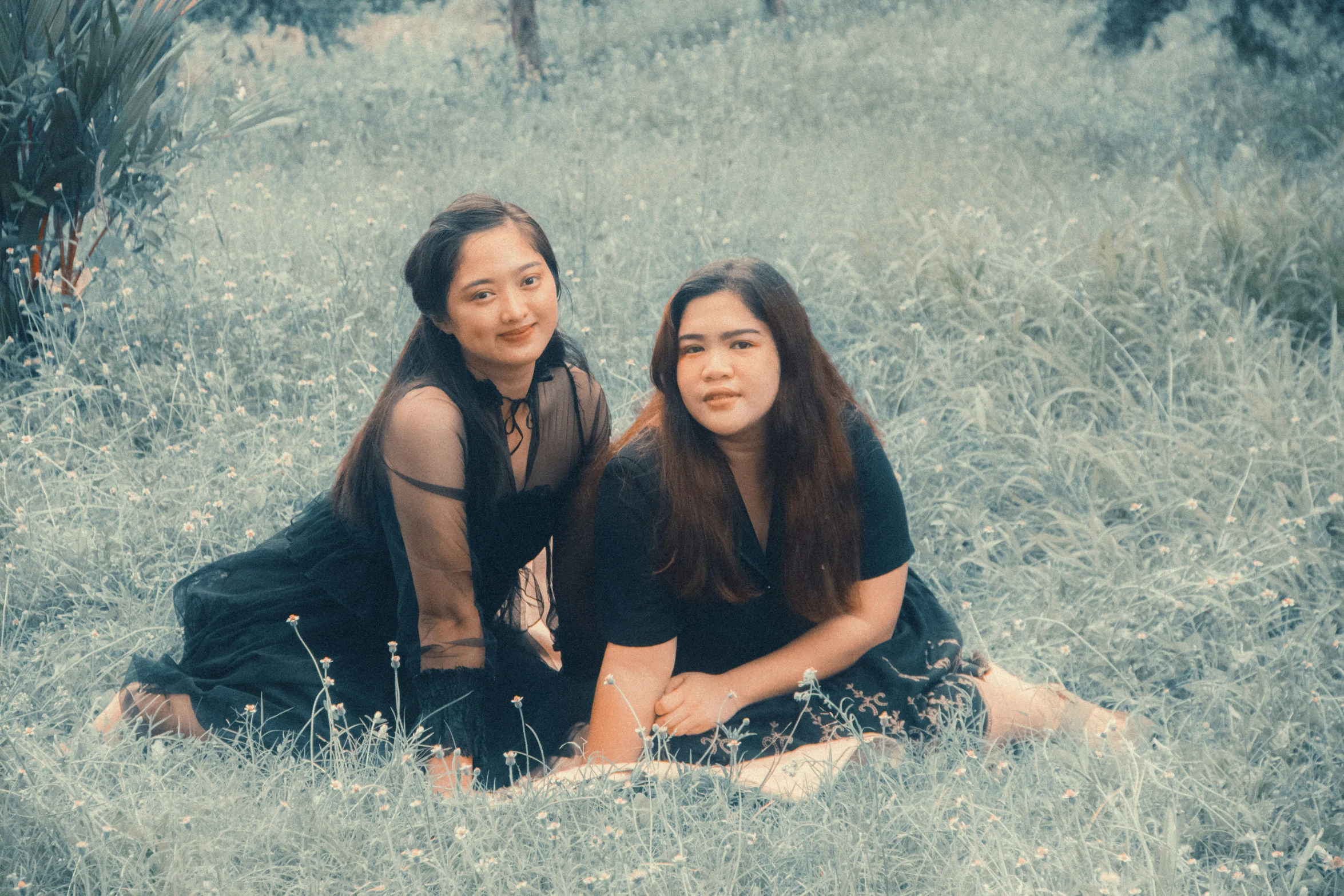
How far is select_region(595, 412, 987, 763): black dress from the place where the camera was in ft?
7.50

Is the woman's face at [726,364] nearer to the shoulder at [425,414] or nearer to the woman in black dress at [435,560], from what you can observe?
the woman in black dress at [435,560]

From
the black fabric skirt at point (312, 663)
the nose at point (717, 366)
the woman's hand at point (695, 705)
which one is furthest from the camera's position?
the black fabric skirt at point (312, 663)

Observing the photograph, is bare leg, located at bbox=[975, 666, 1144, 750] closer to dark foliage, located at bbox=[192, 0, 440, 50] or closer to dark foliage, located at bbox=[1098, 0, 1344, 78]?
dark foliage, located at bbox=[1098, 0, 1344, 78]

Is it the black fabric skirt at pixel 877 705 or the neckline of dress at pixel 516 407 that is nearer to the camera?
the black fabric skirt at pixel 877 705

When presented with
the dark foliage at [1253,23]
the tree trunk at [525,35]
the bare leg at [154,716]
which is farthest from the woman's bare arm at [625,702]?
the tree trunk at [525,35]

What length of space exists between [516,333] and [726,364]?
18.8 inches

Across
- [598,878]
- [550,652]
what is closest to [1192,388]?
[550,652]

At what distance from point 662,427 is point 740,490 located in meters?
0.23

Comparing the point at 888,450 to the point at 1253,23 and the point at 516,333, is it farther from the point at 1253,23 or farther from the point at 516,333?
the point at 1253,23

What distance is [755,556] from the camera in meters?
2.37

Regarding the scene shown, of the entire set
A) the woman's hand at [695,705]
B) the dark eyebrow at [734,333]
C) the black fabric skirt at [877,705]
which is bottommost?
the black fabric skirt at [877,705]

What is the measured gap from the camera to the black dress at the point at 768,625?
2.29 m

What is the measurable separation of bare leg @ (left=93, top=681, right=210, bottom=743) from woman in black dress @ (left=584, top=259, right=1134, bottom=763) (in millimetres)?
888

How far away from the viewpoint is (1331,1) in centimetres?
608
